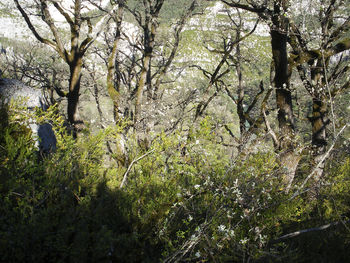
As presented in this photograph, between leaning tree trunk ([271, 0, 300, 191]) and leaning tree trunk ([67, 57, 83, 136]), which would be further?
leaning tree trunk ([67, 57, 83, 136])

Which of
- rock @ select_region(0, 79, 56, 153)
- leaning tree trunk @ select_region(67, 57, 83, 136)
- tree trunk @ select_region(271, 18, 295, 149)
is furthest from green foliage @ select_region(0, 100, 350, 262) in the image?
leaning tree trunk @ select_region(67, 57, 83, 136)

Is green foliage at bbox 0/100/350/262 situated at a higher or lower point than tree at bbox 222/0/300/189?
lower

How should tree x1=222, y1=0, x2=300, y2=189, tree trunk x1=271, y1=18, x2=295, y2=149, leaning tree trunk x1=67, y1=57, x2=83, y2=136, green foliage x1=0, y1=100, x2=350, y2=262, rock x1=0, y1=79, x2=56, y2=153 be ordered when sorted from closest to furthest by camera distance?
green foliage x1=0, y1=100, x2=350, y2=262
rock x1=0, y1=79, x2=56, y2=153
tree x1=222, y1=0, x2=300, y2=189
tree trunk x1=271, y1=18, x2=295, y2=149
leaning tree trunk x1=67, y1=57, x2=83, y2=136

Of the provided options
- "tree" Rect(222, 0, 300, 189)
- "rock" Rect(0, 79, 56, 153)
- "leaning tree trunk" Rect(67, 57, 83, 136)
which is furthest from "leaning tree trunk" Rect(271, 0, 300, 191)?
"leaning tree trunk" Rect(67, 57, 83, 136)

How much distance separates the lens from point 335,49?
4324 millimetres

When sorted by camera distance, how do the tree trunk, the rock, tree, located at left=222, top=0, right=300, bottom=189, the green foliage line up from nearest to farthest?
the green foliage < the rock < tree, located at left=222, top=0, right=300, bottom=189 < the tree trunk

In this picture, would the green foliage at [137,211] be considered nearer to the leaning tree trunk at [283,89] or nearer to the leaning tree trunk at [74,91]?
the leaning tree trunk at [283,89]

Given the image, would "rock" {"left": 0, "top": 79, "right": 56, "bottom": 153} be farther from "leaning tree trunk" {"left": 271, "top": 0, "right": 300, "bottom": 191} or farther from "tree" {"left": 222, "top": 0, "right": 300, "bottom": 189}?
"leaning tree trunk" {"left": 271, "top": 0, "right": 300, "bottom": 191}

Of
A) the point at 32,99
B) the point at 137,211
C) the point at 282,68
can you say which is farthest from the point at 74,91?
the point at 282,68

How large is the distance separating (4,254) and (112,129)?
2196 mm

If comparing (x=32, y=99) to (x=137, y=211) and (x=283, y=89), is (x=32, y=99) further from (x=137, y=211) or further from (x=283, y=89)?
(x=283, y=89)

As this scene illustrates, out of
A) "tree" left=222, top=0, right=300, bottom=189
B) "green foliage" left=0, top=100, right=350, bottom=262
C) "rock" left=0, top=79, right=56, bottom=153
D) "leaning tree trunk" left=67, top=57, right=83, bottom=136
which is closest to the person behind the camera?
"green foliage" left=0, top=100, right=350, bottom=262

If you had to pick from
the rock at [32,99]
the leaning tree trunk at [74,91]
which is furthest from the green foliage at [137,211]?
the leaning tree trunk at [74,91]

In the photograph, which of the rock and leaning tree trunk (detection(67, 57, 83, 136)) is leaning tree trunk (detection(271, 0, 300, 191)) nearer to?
the rock
